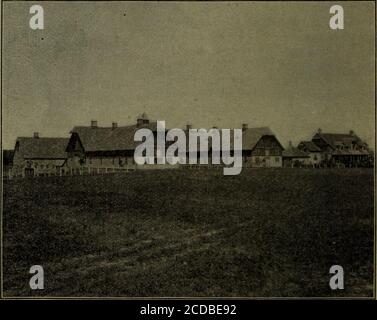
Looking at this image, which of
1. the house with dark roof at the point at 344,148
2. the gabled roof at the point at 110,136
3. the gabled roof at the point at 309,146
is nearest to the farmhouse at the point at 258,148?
the gabled roof at the point at 309,146

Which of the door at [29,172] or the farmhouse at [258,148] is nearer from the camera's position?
the farmhouse at [258,148]

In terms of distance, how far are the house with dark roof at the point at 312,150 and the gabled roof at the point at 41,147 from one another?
14.9 feet

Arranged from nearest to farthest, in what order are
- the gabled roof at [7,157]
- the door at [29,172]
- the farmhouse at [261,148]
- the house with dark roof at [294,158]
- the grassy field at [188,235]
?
the grassy field at [188,235]
the gabled roof at [7,157]
the farmhouse at [261,148]
the door at [29,172]
the house with dark roof at [294,158]

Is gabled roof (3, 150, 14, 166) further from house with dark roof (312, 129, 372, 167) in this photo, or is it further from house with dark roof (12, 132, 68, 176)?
house with dark roof (312, 129, 372, 167)

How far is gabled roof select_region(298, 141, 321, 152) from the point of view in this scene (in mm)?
7598

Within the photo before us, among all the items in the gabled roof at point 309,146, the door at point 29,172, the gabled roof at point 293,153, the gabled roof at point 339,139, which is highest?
the gabled roof at point 339,139

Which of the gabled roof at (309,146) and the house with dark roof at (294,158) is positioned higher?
the gabled roof at (309,146)

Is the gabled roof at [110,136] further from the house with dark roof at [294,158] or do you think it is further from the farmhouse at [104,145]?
the house with dark roof at [294,158]

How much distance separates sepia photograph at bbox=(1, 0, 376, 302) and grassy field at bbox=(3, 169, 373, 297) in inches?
1.0

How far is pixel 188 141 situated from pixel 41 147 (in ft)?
8.92

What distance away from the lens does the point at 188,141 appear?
7.39 m

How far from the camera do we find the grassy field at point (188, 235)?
7.04m
